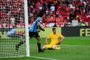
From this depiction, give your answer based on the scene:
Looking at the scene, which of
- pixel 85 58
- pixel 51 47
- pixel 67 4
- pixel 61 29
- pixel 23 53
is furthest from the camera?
pixel 67 4

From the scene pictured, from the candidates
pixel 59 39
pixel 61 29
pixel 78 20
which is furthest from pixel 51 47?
pixel 78 20

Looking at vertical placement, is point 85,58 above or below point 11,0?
below

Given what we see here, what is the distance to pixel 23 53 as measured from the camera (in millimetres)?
16469

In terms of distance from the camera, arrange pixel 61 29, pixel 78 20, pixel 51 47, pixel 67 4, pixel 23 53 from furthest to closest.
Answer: pixel 67 4 < pixel 78 20 < pixel 61 29 < pixel 51 47 < pixel 23 53

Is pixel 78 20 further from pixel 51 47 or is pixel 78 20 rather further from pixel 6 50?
pixel 6 50

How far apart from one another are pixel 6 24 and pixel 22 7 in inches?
53.6

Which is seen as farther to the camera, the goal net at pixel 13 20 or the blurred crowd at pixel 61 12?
the blurred crowd at pixel 61 12

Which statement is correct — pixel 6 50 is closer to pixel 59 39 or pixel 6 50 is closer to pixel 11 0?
pixel 11 0

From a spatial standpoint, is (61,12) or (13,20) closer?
(13,20)

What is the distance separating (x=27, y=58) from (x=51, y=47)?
407 cm

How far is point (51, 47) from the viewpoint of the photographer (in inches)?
765

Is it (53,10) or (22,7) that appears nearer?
(22,7)

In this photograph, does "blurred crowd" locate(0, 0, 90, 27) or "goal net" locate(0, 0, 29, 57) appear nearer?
"goal net" locate(0, 0, 29, 57)

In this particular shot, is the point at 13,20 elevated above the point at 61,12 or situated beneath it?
situated beneath
